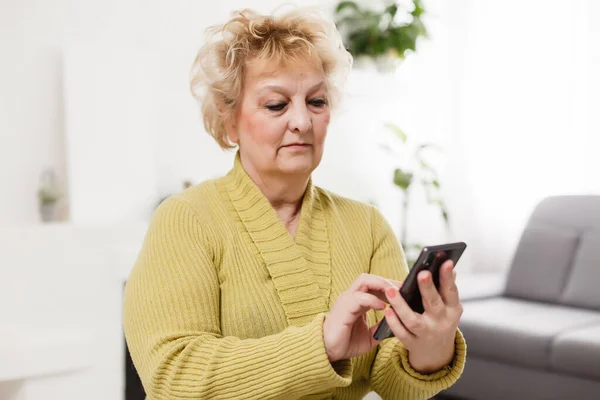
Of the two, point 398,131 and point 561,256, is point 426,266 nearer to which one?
point 561,256

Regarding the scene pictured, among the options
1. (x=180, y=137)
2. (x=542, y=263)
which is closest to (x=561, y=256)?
(x=542, y=263)

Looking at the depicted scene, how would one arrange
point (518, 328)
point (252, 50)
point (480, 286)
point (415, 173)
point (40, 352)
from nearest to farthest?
point (252, 50) → point (40, 352) → point (518, 328) → point (480, 286) → point (415, 173)

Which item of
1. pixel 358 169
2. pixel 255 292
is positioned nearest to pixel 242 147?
pixel 255 292

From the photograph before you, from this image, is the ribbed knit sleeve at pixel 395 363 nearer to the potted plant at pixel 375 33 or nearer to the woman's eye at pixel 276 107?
the woman's eye at pixel 276 107

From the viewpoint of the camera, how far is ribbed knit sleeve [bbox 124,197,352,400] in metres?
1.21

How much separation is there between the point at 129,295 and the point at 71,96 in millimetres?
1951

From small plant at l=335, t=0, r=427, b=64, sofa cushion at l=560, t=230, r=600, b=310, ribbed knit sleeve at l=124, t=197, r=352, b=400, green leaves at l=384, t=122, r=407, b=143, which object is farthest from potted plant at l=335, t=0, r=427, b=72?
ribbed knit sleeve at l=124, t=197, r=352, b=400

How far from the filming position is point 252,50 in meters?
1.46

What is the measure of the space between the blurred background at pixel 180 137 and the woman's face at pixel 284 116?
0.19 metres

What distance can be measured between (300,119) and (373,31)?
2.85 meters

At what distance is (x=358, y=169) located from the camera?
4355 mm

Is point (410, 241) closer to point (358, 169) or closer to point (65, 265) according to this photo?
point (358, 169)

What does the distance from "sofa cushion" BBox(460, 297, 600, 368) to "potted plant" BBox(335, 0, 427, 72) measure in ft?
4.76

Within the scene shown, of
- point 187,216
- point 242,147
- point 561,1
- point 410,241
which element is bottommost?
point 410,241
